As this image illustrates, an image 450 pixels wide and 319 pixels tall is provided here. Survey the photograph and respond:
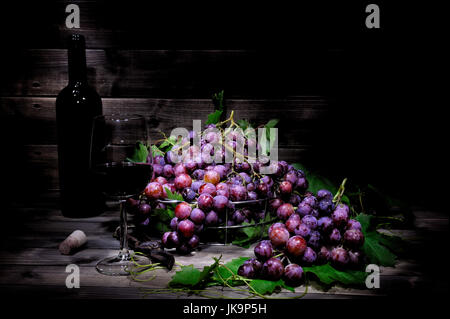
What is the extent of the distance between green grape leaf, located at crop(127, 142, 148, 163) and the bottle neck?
1.33ft

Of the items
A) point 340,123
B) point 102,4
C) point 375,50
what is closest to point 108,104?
point 102,4

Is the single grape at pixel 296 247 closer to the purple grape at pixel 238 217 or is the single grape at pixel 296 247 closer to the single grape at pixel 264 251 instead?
the single grape at pixel 264 251

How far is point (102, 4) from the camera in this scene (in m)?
1.34

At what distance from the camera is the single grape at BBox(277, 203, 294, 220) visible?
92cm

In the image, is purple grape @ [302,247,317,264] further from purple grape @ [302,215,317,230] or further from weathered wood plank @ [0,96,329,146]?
weathered wood plank @ [0,96,329,146]

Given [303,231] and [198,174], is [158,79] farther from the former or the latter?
[303,231]

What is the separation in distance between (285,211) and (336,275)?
0.20m

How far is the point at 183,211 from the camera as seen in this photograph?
2.88 feet

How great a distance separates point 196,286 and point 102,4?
3.34ft

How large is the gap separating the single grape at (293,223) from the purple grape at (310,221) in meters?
0.01

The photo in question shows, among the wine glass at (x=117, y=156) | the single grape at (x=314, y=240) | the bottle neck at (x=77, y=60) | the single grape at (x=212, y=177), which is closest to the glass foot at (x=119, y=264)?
the wine glass at (x=117, y=156)

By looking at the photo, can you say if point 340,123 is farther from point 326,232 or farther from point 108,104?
point 108,104

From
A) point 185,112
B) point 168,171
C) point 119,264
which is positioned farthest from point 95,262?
point 185,112
